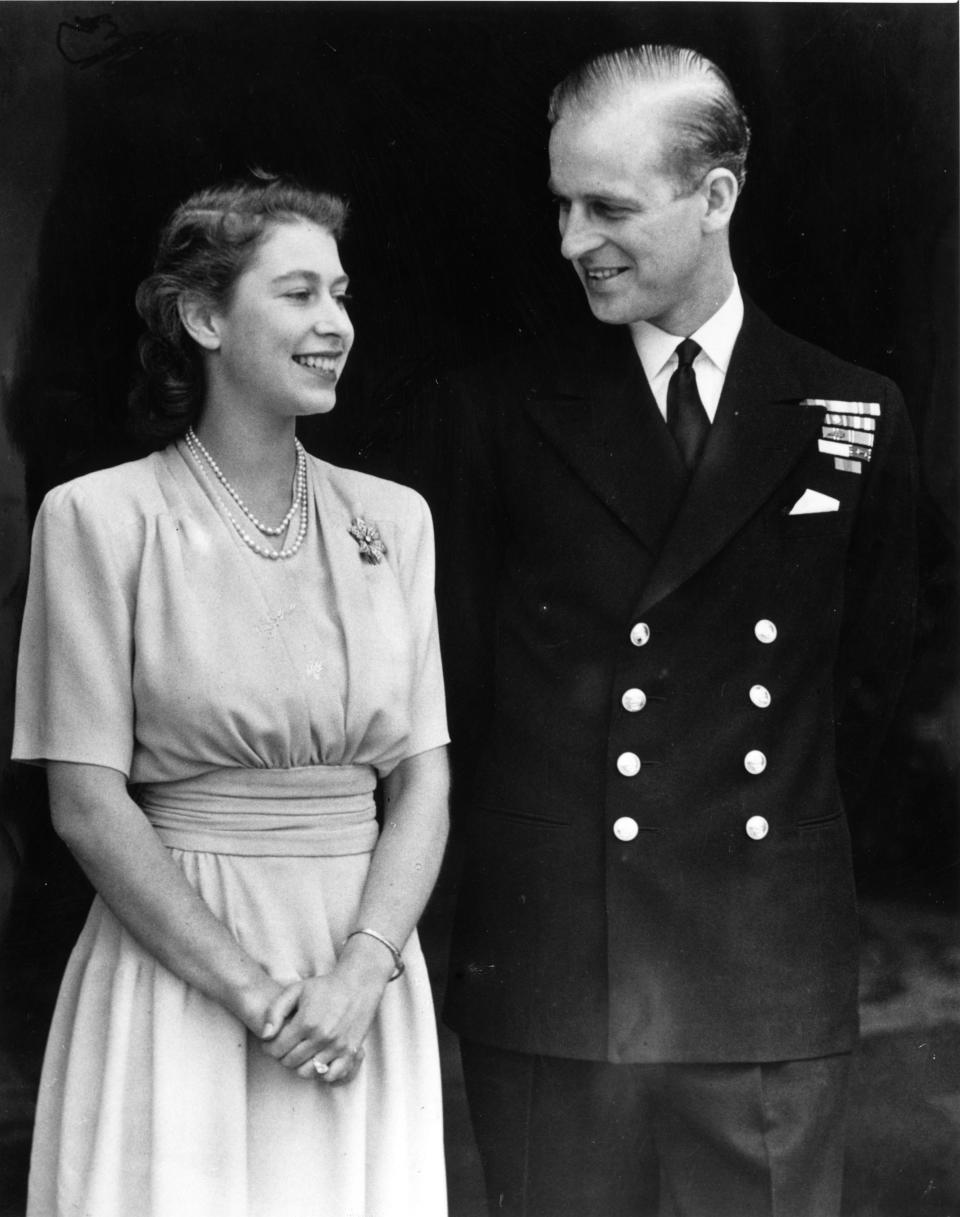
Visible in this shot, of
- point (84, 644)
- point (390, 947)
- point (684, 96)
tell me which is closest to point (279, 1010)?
point (390, 947)

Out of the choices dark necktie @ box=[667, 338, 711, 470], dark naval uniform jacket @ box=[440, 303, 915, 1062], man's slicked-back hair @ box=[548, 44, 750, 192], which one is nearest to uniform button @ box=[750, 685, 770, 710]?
dark naval uniform jacket @ box=[440, 303, 915, 1062]

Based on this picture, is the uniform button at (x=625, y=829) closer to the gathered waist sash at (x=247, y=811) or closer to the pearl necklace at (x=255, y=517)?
the gathered waist sash at (x=247, y=811)

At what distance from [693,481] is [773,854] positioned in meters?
0.68

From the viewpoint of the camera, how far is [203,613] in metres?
2.54

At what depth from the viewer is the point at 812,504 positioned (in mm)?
2941

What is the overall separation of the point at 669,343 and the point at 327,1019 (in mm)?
1323

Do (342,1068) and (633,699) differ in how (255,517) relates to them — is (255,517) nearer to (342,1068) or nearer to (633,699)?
(633,699)

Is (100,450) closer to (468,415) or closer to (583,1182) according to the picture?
(468,415)

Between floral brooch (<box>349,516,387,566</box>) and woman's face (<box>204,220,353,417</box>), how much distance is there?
200mm

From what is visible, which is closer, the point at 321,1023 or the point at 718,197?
the point at 321,1023

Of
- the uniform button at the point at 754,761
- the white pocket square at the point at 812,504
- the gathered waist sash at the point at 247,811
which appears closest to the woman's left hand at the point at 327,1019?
the gathered waist sash at the point at 247,811

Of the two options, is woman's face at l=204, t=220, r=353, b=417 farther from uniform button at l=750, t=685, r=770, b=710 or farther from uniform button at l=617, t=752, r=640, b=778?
uniform button at l=750, t=685, r=770, b=710

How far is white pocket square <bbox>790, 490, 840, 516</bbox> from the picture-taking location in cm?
293

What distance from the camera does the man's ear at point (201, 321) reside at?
262 centimetres
